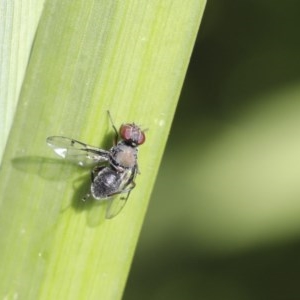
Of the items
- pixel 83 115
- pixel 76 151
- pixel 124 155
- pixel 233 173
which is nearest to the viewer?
pixel 83 115

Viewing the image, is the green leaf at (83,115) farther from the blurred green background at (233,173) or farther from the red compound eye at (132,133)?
the blurred green background at (233,173)

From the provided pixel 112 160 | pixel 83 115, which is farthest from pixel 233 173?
pixel 83 115

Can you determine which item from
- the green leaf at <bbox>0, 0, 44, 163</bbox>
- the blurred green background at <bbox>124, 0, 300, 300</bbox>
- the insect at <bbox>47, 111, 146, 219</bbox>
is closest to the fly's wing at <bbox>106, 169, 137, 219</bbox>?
the insect at <bbox>47, 111, 146, 219</bbox>

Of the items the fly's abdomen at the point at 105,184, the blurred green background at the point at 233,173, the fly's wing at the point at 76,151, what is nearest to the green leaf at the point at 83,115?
the fly's wing at the point at 76,151

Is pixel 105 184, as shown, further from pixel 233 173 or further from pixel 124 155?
pixel 233 173

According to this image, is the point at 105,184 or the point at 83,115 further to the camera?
the point at 105,184

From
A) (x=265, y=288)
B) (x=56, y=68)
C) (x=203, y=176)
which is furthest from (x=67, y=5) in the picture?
(x=265, y=288)
